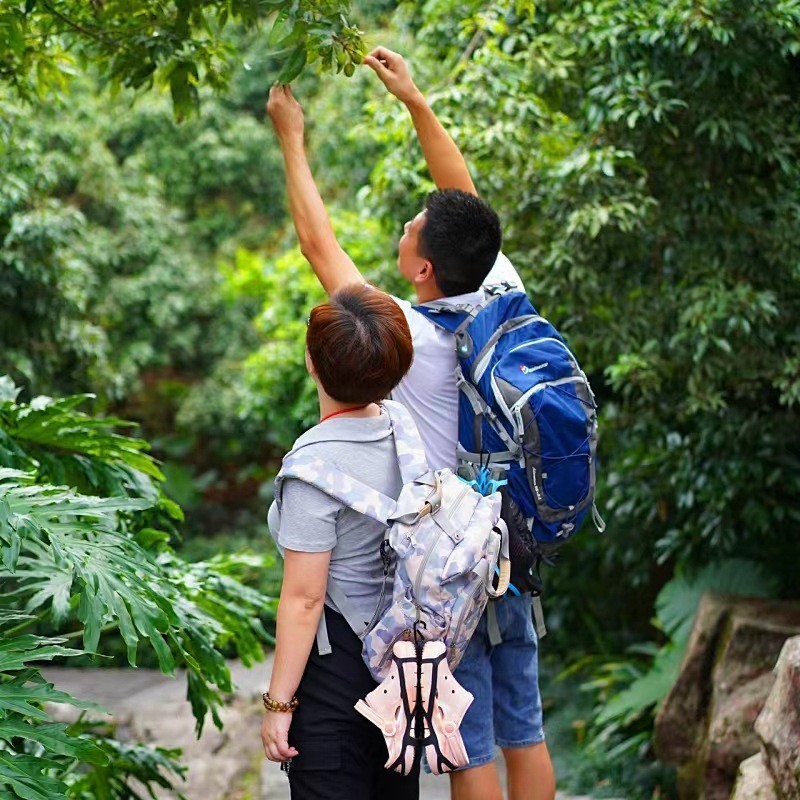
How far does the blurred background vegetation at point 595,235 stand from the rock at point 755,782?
1268mm

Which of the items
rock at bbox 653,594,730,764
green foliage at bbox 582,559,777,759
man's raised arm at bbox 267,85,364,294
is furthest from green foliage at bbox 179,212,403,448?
man's raised arm at bbox 267,85,364,294

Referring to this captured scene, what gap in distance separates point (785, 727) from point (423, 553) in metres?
1.57

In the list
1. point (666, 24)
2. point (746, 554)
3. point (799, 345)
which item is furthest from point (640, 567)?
point (666, 24)

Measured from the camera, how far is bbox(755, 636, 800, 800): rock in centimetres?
316

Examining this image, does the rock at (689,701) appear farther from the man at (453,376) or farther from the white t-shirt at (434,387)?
the white t-shirt at (434,387)

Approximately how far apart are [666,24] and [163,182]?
25.7 feet

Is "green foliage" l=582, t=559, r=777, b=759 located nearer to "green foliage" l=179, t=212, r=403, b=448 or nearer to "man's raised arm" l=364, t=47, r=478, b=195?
"green foliage" l=179, t=212, r=403, b=448

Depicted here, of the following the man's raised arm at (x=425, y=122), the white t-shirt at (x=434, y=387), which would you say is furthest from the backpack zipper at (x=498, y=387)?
the man's raised arm at (x=425, y=122)

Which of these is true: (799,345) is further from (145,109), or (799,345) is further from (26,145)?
(145,109)

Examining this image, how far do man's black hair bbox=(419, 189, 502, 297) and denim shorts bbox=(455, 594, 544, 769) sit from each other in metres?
0.73

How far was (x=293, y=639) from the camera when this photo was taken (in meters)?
2.24

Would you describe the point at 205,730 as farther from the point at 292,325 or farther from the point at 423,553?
the point at 423,553

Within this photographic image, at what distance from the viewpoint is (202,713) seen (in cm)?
334

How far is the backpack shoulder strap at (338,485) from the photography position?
224 centimetres
